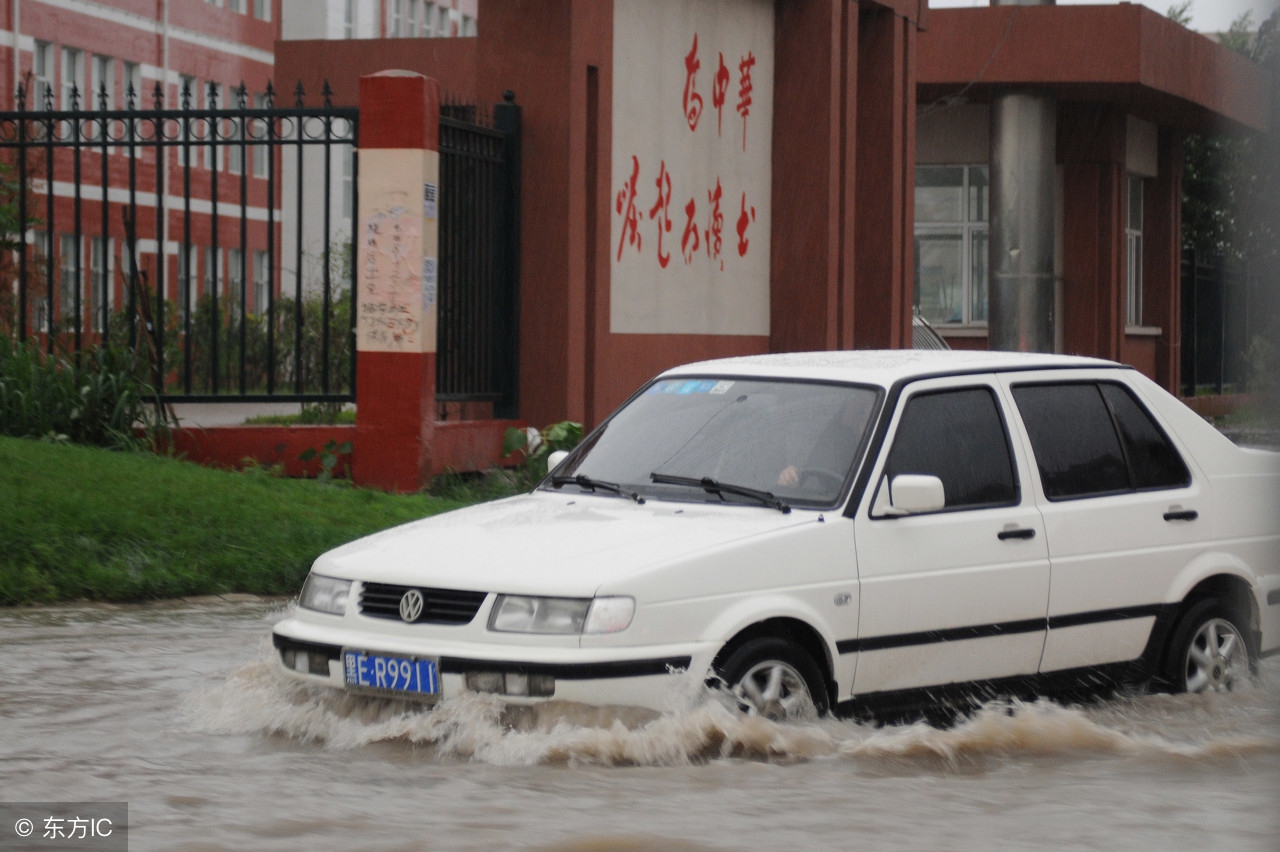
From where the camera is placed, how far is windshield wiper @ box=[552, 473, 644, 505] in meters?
7.00

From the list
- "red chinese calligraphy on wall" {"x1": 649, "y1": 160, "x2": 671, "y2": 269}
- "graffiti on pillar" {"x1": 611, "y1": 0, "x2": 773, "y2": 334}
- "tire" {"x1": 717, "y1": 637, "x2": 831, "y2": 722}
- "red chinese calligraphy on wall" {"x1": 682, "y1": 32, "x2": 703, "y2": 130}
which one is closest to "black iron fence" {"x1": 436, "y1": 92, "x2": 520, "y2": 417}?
"graffiti on pillar" {"x1": 611, "y1": 0, "x2": 773, "y2": 334}

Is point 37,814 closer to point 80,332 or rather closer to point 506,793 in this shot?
point 506,793

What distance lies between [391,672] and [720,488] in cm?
138

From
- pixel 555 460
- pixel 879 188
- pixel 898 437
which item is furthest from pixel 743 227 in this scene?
pixel 898 437

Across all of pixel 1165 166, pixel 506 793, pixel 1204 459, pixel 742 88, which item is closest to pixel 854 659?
pixel 506 793

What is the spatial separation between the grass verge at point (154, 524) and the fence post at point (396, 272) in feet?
2.04

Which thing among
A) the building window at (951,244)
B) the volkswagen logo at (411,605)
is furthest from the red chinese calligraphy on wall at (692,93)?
the building window at (951,244)

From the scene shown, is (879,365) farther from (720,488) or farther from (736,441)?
(720,488)

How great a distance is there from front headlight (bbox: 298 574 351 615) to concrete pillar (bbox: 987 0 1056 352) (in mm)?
22473

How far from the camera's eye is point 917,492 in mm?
6465

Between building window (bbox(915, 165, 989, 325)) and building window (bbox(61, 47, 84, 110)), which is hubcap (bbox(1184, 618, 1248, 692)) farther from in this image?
building window (bbox(61, 47, 84, 110))

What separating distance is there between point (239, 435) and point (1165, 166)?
24925mm

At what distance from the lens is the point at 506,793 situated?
225 inches

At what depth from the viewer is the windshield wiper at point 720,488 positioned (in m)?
6.59
